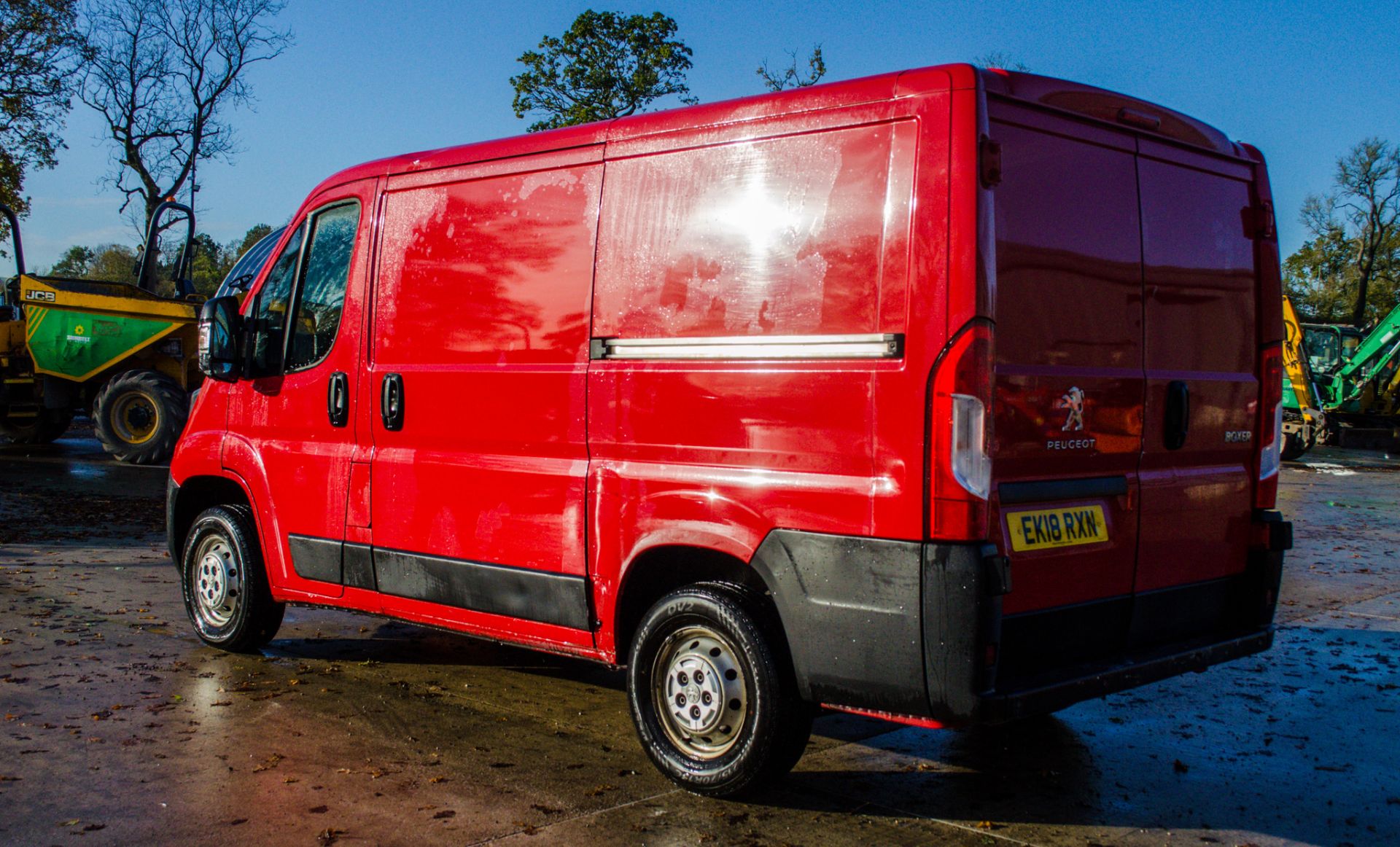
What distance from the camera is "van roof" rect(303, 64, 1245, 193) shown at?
3.99m

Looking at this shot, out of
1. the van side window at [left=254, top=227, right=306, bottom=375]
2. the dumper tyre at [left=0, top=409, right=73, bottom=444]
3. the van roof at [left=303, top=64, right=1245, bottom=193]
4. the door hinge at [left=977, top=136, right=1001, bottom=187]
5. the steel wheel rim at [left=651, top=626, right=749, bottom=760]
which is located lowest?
the steel wheel rim at [left=651, top=626, right=749, bottom=760]

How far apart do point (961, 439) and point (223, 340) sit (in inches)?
154

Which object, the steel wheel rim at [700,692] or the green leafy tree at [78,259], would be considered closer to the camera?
the steel wheel rim at [700,692]

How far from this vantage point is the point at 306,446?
5938 mm

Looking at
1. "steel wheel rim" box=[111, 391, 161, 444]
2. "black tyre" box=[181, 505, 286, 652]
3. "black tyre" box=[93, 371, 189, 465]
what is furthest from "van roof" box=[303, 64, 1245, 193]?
"steel wheel rim" box=[111, 391, 161, 444]

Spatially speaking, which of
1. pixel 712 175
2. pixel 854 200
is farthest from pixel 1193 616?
pixel 712 175

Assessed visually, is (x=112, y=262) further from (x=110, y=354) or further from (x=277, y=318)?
(x=277, y=318)

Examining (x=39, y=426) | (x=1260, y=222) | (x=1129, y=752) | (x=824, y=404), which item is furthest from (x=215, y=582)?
(x=39, y=426)

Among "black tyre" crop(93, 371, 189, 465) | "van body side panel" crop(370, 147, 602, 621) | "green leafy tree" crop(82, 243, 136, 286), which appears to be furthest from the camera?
"green leafy tree" crop(82, 243, 136, 286)

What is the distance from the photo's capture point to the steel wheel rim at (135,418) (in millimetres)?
17156

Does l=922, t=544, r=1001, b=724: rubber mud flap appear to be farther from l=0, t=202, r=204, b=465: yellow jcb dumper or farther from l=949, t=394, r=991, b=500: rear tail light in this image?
l=0, t=202, r=204, b=465: yellow jcb dumper

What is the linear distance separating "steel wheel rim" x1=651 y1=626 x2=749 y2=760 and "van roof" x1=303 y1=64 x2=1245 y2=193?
5.91 ft

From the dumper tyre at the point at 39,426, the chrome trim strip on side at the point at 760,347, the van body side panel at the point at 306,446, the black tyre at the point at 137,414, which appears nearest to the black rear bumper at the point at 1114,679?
the chrome trim strip on side at the point at 760,347

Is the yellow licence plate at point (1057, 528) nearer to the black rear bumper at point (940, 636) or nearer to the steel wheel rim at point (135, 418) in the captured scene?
the black rear bumper at point (940, 636)
